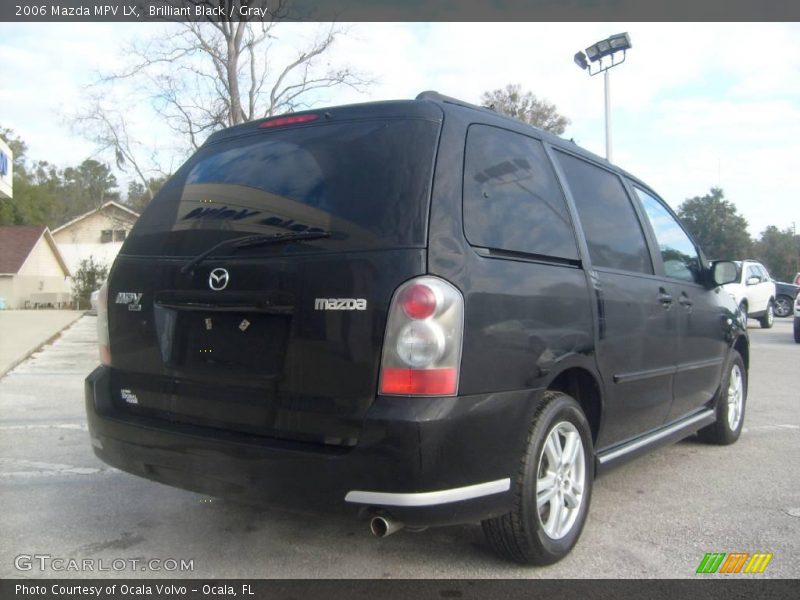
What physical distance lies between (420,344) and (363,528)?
5.05ft

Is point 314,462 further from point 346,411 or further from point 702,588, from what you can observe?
point 702,588

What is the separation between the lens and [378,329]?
2623mm

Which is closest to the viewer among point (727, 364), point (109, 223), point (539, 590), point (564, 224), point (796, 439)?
point (539, 590)

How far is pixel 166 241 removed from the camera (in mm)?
3291

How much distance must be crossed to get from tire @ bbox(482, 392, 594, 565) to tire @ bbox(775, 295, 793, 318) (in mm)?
25766

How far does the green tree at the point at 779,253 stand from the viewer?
195ft

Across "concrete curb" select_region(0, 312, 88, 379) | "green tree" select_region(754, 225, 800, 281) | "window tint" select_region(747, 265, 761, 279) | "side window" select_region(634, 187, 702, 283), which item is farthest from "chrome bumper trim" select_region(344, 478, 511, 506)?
"green tree" select_region(754, 225, 800, 281)

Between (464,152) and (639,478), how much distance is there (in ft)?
8.92

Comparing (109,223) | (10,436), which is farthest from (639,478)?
(109,223)

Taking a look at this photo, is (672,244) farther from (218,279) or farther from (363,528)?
(218,279)

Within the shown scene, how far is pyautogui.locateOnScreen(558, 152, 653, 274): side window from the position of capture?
377cm

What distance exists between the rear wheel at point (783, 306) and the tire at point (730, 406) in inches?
899

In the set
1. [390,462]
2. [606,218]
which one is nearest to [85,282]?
[606,218]

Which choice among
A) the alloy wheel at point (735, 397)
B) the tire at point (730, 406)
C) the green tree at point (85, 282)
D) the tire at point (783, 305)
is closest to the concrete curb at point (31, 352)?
the tire at point (730, 406)
